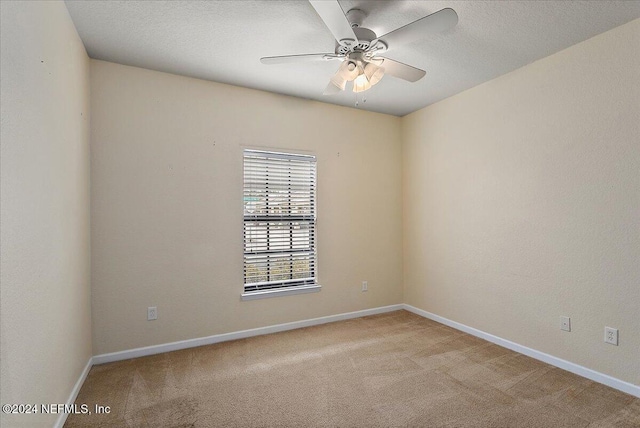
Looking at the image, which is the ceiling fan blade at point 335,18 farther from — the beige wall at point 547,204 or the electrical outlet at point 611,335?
the electrical outlet at point 611,335

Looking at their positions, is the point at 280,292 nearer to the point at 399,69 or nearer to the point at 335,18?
the point at 399,69

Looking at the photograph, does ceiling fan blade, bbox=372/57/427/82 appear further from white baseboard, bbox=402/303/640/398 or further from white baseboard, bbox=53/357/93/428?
white baseboard, bbox=53/357/93/428

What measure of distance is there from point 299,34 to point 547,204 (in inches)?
97.6

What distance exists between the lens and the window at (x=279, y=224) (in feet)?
11.3

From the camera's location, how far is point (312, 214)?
3.78 m

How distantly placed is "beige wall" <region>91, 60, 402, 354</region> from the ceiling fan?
3.83ft

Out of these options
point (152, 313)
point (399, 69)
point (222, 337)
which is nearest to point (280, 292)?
point (222, 337)

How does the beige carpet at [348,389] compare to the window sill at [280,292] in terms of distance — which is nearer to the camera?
the beige carpet at [348,389]

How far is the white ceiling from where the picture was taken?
2.07 m

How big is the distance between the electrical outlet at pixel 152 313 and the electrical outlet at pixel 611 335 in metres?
3.69

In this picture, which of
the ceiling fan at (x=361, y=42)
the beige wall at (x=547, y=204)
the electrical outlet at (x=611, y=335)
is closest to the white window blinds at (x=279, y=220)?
the ceiling fan at (x=361, y=42)

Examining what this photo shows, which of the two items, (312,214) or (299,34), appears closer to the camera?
(299,34)

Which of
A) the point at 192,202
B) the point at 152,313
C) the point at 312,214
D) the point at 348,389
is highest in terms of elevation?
the point at 192,202

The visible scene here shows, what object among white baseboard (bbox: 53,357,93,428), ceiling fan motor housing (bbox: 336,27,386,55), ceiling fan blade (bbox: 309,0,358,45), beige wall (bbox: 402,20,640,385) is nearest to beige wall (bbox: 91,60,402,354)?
white baseboard (bbox: 53,357,93,428)
